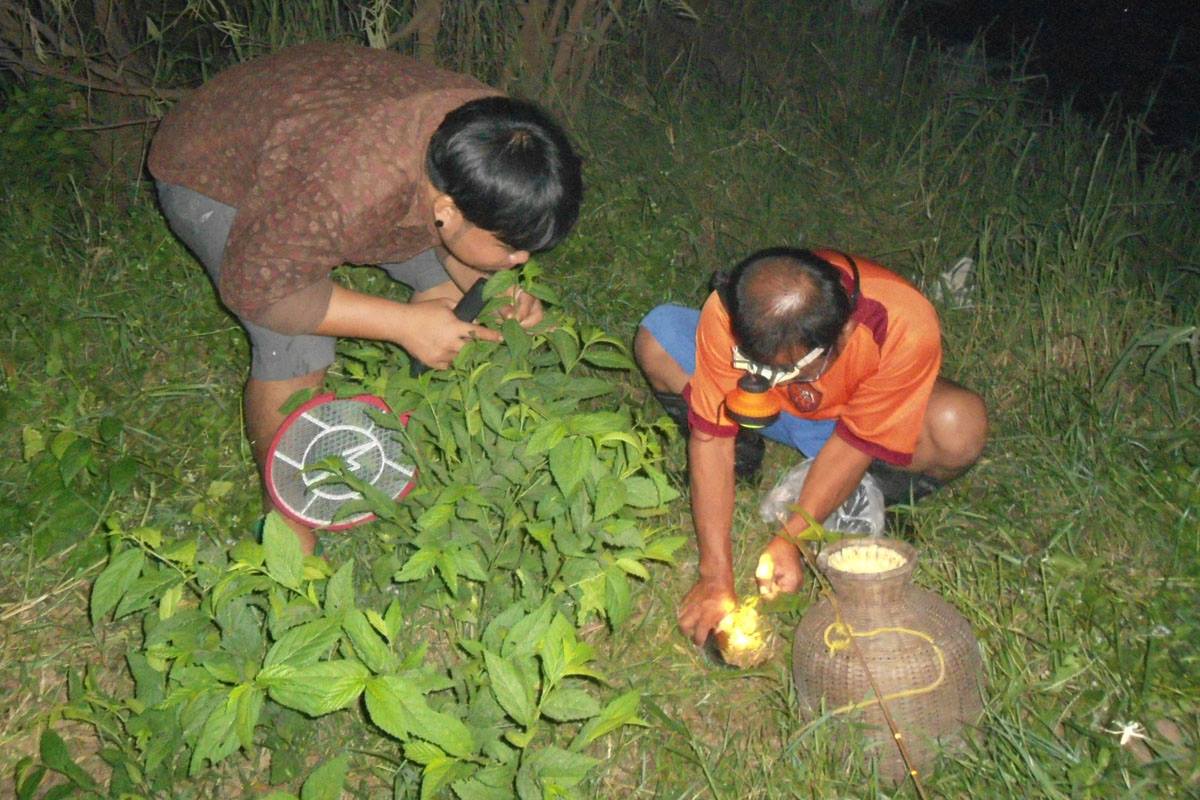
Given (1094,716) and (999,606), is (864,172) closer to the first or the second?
(999,606)

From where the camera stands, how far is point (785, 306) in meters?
2.07

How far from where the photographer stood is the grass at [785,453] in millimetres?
2219

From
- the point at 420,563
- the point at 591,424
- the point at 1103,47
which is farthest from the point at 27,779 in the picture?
the point at 1103,47

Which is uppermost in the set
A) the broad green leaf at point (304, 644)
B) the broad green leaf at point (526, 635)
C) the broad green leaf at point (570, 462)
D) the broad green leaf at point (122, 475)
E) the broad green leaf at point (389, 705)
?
the broad green leaf at point (570, 462)

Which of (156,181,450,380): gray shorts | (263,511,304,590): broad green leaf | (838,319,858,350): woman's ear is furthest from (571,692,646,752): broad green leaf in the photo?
(156,181,450,380): gray shorts

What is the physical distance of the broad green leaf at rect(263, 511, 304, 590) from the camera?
1.70m

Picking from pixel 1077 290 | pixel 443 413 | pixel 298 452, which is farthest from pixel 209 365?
pixel 1077 290

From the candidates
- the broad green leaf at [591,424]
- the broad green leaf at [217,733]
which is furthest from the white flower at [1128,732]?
the broad green leaf at [217,733]

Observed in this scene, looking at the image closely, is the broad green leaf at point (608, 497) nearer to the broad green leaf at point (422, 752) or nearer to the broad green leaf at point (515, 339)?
the broad green leaf at point (515, 339)

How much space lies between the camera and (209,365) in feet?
11.2

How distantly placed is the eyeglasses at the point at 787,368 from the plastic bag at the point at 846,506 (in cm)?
63

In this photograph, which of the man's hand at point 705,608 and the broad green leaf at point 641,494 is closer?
the broad green leaf at point 641,494

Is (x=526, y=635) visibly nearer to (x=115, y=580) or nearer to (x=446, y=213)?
(x=115, y=580)

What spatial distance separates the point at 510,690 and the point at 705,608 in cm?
97
